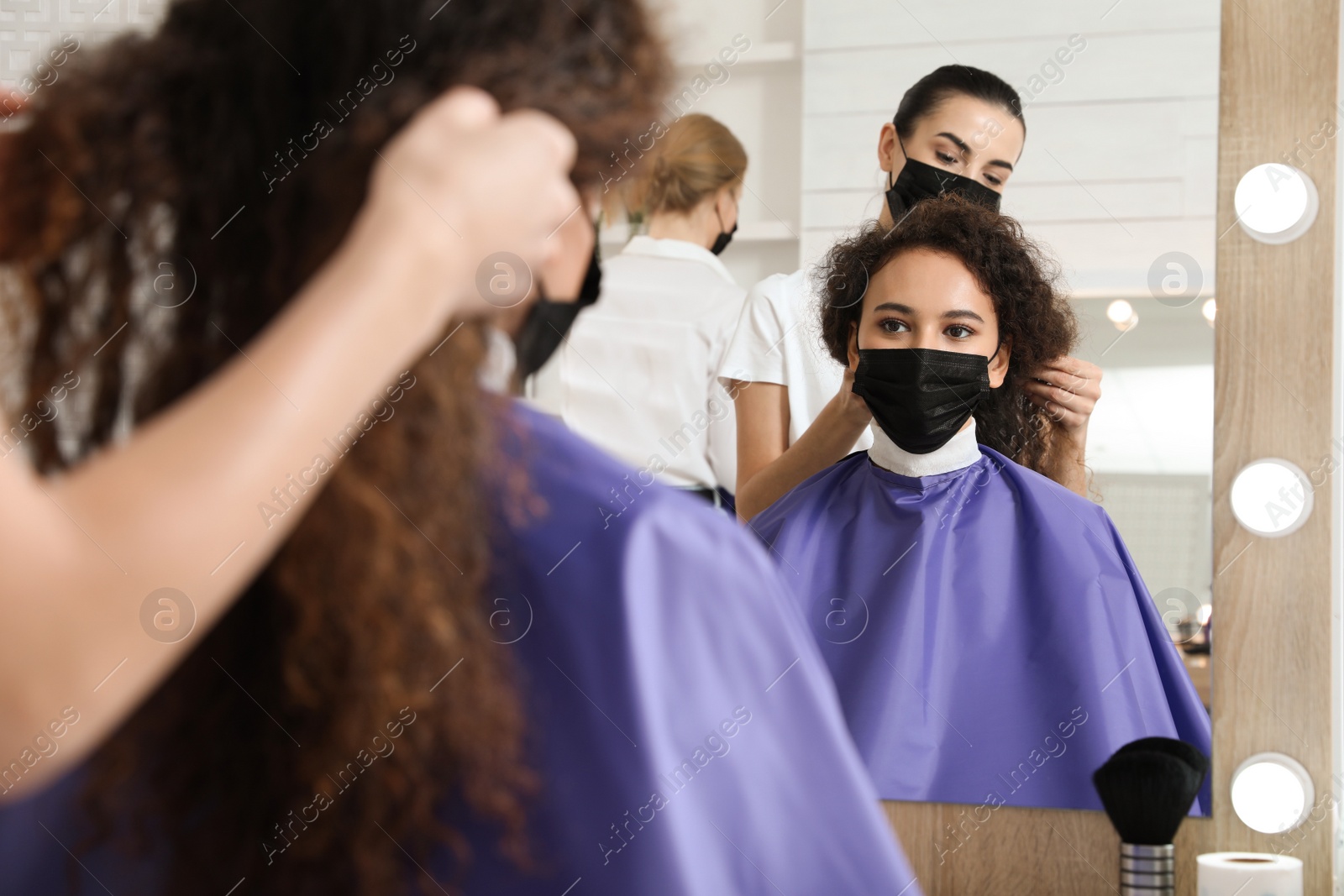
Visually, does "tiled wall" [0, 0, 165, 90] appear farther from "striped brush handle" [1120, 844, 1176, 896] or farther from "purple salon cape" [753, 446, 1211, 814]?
"striped brush handle" [1120, 844, 1176, 896]

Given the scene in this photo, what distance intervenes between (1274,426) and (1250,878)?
1.62 feet

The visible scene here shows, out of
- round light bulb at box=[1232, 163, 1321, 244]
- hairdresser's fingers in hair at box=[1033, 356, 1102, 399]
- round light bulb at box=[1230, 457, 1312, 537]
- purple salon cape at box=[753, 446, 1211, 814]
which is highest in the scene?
round light bulb at box=[1232, 163, 1321, 244]

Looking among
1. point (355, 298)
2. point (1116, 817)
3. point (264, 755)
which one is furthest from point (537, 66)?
point (1116, 817)

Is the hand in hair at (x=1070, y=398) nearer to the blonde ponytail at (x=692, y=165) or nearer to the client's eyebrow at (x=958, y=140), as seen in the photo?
the client's eyebrow at (x=958, y=140)

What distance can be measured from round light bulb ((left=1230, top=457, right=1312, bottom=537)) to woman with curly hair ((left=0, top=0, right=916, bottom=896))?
753 millimetres

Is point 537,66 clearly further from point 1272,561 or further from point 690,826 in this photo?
point 1272,561

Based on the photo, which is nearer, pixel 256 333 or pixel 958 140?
pixel 256 333

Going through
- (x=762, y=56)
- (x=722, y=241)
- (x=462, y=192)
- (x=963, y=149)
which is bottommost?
(x=462, y=192)

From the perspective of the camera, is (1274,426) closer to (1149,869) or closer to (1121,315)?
(1121,315)

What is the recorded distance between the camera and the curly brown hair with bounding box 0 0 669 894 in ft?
2.13

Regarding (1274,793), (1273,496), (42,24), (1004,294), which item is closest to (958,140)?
(1004,294)

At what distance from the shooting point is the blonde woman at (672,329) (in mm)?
1248

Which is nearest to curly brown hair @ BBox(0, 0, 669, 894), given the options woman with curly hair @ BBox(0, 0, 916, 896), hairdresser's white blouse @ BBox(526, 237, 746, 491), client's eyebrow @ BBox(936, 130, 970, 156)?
woman with curly hair @ BBox(0, 0, 916, 896)

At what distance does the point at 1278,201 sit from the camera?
124 cm
